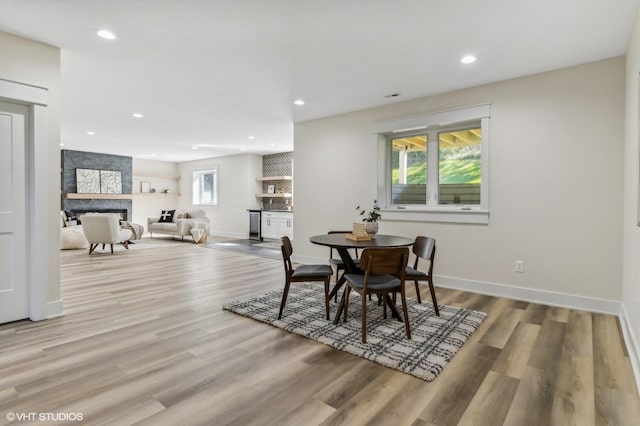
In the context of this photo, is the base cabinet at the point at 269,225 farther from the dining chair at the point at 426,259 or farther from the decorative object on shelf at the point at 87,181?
the dining chair at the point at 426,259

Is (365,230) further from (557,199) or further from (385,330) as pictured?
(557,199)

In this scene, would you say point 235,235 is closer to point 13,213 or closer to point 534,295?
point 13,213

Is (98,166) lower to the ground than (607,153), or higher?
higher

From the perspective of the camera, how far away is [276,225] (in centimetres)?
912

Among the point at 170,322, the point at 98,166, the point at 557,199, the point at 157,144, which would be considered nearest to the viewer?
the point at 170,322

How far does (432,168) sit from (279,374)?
11.4ft

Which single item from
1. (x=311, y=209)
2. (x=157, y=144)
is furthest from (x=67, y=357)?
(x=157, y=144)

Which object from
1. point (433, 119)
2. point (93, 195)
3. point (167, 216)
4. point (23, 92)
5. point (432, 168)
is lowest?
point (167, 216)

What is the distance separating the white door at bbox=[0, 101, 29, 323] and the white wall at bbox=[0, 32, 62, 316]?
13 cm

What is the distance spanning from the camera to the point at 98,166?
392 inches

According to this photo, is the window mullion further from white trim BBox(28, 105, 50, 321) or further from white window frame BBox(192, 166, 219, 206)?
white window frame BBox(192, 166, 219, 206)

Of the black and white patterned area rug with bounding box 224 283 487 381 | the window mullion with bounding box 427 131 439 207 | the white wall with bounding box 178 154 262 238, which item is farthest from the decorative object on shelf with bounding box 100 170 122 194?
the window mullion with bounding box 427 131 439 207

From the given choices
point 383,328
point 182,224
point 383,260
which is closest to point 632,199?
point 383,260

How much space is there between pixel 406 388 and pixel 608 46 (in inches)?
136
